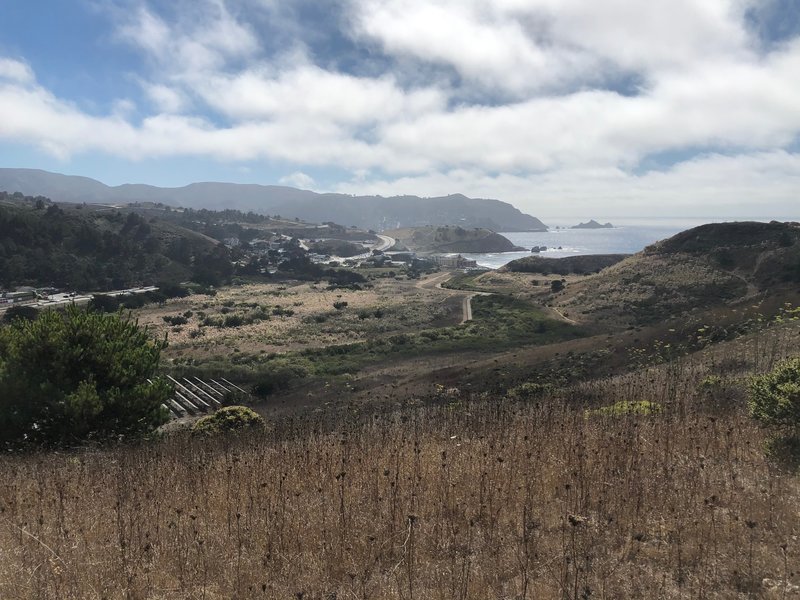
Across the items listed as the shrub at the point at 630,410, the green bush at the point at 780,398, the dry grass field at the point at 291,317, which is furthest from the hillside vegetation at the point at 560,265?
the green bush at the point at 780,398

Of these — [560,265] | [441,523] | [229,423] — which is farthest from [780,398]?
[560,265]

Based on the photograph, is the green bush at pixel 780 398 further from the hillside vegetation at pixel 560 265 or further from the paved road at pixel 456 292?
the hillside vegetation at pixel 560 265

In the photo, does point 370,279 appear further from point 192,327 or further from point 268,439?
point 268,439

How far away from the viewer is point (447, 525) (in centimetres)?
587

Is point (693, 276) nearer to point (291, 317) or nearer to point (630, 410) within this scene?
point (291, 317)

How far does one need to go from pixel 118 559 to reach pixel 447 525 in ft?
11.4

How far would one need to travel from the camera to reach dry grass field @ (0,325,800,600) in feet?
15.6

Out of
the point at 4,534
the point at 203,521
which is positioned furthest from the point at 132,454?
the point at 203,521

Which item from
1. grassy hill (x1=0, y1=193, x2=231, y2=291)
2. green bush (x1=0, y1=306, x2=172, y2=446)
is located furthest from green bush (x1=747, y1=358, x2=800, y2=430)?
grassy hill (x1=0, y1=193, x2=231, y2=291)

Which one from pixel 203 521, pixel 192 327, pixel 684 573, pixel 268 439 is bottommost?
pixel 192 327

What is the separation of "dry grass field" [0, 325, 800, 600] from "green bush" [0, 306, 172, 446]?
596 cm

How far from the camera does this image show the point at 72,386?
15039mm

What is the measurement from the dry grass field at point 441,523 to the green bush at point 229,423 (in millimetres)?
6705

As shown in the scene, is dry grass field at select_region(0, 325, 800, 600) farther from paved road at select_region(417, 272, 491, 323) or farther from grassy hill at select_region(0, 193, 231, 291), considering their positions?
grassy hill at select_region(0, 193, 231, 291)
